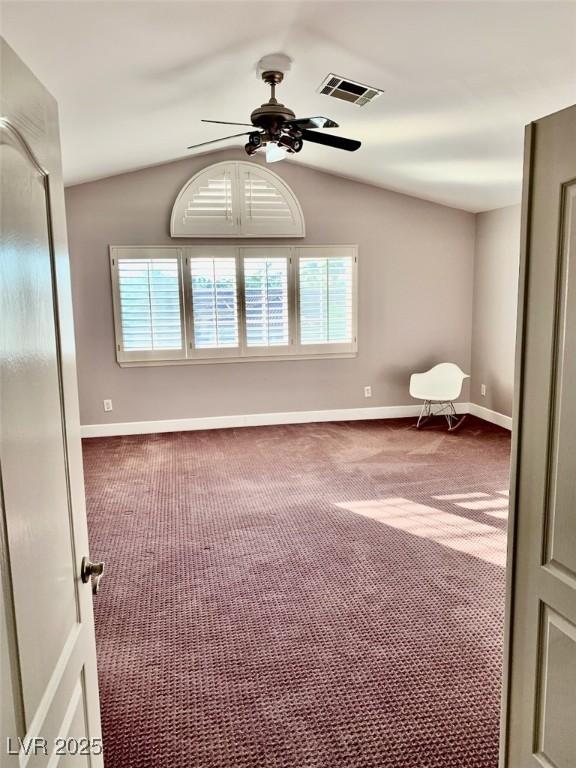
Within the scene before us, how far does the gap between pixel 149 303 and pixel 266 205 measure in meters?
1.63

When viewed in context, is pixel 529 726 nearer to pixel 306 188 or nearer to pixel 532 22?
pixel 532 22

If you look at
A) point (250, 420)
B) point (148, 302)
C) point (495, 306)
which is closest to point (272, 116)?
point (148, 302)

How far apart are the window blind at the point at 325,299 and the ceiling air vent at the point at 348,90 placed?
2356 millimetres

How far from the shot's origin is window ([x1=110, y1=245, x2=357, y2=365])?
220 inches

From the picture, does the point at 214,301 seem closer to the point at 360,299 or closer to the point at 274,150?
the point at 360,299

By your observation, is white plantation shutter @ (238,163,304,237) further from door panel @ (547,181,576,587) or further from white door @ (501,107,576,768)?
door panel @ (547,181,576,587)

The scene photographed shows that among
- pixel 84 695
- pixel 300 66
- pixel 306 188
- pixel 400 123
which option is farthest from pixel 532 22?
pixel 306 188

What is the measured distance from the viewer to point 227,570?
9.95 feet

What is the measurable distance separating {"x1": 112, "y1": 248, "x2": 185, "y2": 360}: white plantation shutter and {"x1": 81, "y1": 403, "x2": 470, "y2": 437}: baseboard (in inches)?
30.8

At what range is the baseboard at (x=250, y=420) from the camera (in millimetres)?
5820

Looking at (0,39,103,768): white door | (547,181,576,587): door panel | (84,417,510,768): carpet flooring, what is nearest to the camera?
(0,39,103,768): white door

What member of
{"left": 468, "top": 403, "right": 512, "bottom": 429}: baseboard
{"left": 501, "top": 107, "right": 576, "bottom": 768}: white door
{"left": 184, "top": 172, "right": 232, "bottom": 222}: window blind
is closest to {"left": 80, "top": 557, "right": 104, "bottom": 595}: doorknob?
{"left": 501, "top": 107, "right": 576, "bottom": 768}: white door

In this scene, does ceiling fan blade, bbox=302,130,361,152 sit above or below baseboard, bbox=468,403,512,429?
above

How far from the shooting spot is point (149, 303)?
5.62 meters
